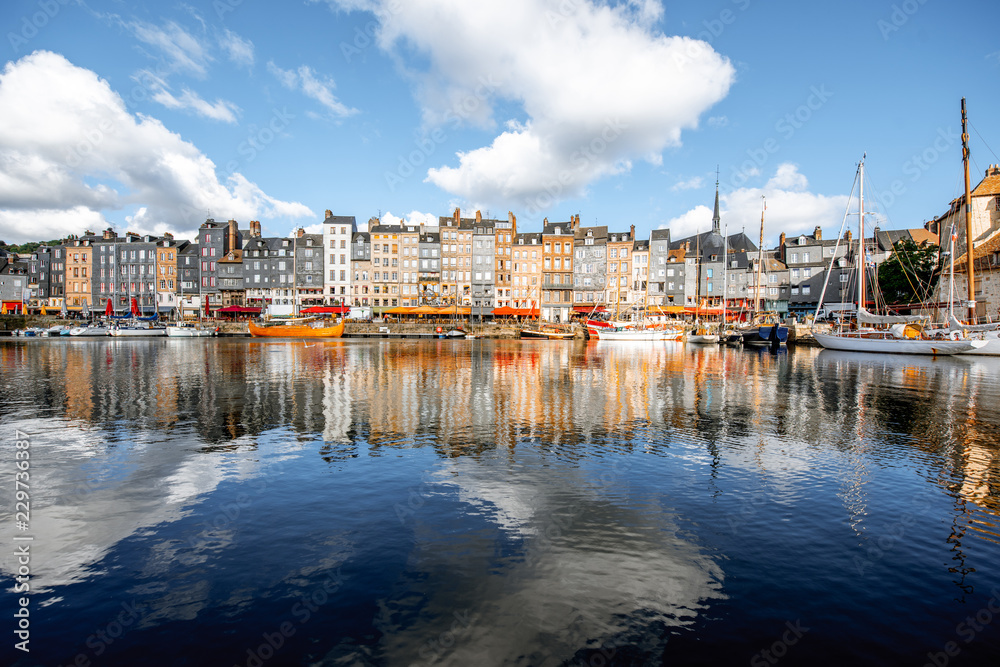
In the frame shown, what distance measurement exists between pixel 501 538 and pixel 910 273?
2868 inches

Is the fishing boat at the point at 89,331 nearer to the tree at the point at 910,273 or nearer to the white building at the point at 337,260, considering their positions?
the white building at the point at 337,260

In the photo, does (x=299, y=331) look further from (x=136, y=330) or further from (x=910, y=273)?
(x=910, y=273)

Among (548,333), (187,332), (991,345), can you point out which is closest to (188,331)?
(187,332)

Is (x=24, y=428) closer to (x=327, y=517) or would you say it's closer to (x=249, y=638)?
(x=327, y=517)

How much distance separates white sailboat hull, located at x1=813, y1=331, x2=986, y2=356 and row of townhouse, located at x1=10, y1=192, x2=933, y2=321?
41458 mm

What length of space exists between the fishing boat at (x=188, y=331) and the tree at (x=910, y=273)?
3479 inches

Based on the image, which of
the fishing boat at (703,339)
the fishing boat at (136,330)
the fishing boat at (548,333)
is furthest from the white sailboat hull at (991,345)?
the fishing boat at (136,330)

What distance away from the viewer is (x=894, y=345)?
1737 inches

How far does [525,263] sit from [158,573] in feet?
296

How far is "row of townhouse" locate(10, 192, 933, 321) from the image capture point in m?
92.1

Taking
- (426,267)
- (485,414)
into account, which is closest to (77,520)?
(485,414)

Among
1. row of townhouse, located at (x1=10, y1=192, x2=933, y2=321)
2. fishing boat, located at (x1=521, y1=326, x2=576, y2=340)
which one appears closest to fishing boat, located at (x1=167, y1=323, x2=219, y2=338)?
row of townhouse, located at (x1=10, y1=192, x2=933, y2=321)

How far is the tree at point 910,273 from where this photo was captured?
2315 inches

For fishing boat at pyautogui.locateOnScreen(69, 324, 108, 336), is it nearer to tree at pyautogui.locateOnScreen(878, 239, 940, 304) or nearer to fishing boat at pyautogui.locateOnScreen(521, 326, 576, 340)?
fishing boat at pyautogui.locateOnScreen(521, 326, 576, 340)
